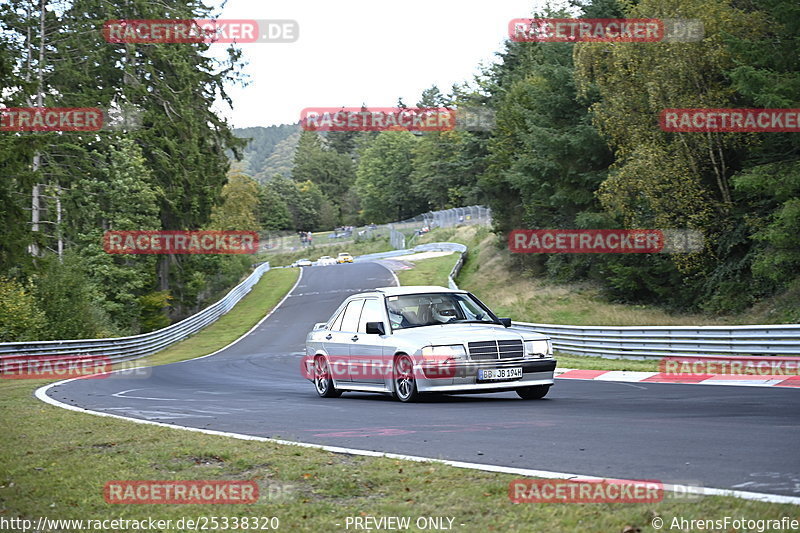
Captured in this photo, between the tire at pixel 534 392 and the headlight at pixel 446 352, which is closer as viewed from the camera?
the headlight at pixel 446 352

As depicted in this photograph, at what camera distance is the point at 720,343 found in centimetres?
1916

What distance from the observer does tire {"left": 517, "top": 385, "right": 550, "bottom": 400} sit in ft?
42.6

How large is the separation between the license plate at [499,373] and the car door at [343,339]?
2.76 metres

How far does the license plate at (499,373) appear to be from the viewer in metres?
12.2

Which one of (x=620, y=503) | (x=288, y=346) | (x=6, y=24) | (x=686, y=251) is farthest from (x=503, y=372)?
(x=6, y=24)

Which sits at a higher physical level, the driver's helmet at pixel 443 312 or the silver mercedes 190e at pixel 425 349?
the driver's helmet at pixel 443 312

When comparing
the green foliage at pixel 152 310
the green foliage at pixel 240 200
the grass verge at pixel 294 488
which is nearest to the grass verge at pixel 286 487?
the grass verge at pixel 294 488

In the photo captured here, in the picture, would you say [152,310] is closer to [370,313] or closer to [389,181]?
[370,313]

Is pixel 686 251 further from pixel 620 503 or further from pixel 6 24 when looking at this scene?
pixel 6 24

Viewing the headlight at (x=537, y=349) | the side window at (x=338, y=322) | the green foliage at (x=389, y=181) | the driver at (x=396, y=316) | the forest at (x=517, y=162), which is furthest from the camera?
the green foliage at (x=389, y=181)

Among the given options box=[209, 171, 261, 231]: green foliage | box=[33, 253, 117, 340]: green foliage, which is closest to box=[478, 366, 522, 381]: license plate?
box=[33, 253, 117, 340]: green foliage

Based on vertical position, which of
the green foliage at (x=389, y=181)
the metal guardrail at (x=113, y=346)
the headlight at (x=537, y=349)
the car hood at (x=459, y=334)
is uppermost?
the green foliage at (x=389, y=181)

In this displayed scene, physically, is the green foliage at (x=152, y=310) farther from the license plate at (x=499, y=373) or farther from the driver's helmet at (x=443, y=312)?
the license plate at (x=499, y=373)

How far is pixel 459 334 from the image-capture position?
1253 cm
